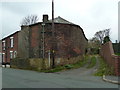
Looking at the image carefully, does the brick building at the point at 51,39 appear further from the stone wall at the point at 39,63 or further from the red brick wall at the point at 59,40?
the stone wall at the point at 39,63

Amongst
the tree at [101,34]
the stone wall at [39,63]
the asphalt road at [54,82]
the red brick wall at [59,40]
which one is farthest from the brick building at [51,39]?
the tree at [101,34]

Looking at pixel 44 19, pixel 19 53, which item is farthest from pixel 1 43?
pixel 44 19

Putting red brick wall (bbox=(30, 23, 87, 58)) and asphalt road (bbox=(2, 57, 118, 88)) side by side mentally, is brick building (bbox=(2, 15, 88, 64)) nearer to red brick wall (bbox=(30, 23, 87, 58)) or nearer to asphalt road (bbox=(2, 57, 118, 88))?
red brick wall (bbox=(30, 23, 87, 58))

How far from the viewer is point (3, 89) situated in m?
10.6

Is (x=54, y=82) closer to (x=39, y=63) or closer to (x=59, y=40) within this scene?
(x=39, y=63)

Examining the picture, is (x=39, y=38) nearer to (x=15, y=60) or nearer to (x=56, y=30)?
(x=56, y=30)

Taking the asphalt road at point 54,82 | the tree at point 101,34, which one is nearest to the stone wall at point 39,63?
the asphalt road at point 54,82

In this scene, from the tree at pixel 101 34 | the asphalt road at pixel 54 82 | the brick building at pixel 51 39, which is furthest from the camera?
the tree at pixel 101 34

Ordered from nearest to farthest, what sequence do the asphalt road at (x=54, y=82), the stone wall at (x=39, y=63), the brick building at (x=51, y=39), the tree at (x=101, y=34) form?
the asphalt road at (x=54, y=82)
the stone wall at (x=39, y=63)
the brick building at (x=51, y=39)
the tree at (x=101, y=34)

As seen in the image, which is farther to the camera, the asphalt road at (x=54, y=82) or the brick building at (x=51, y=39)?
the brick building at (x=51, y=39)

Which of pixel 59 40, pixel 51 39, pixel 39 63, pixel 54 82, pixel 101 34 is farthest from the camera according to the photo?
pixel 101 34

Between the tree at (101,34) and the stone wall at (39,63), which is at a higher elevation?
the tree at (101,34)

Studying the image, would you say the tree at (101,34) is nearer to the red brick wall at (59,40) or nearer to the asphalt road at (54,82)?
the red brick wall at (59,40)

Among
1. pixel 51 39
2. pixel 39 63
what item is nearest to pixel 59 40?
pixel 51 39
